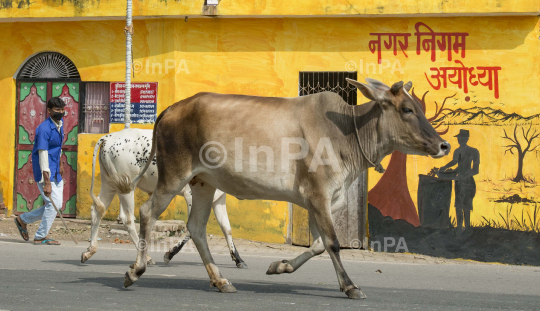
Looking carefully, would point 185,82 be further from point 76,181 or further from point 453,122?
point 453,122

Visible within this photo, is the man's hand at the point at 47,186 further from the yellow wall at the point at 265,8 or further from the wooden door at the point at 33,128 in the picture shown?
the yellow wall at the point at 265,8

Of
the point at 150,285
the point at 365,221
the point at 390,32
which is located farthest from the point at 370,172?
the point at 150,285

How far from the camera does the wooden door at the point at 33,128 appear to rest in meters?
12.4

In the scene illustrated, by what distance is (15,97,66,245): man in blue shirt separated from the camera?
939cm

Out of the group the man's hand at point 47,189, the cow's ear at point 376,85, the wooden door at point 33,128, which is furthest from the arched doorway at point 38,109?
the cow's ear at point 376,85

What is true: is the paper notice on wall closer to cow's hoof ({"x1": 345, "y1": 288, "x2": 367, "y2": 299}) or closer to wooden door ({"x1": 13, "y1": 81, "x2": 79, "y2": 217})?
wooden door ({"x1": 13, "y1": 81, "x2": 79, "y2": 217})

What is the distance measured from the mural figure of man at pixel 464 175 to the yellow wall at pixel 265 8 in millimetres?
2162

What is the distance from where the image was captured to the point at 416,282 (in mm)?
7703

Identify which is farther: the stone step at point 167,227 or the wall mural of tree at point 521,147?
the wall mural of tree at point 521,147

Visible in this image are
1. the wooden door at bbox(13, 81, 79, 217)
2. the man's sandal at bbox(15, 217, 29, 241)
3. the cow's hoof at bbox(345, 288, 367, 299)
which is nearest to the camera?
the cow's hoof at bbox(345, 288, 367, 299)
